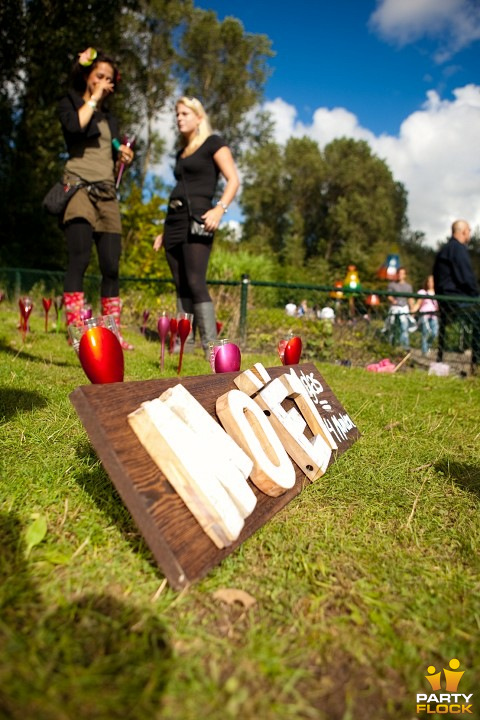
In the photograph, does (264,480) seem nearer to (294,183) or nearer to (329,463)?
(329,463)

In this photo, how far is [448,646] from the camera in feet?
3.13

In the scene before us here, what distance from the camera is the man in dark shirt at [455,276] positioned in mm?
5582

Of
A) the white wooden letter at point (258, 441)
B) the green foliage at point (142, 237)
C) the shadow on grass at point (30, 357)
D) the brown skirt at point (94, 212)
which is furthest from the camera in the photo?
the green foliage at point (142, 237)

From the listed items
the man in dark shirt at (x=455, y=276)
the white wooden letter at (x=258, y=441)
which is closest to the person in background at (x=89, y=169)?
the white wooden letter at (x=258, y=441)

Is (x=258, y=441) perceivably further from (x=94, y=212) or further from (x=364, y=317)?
(x=364, y=317)

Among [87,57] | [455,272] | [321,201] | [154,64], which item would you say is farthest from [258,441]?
[321,201]

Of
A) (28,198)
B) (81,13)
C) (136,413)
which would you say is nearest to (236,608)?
(136,413)

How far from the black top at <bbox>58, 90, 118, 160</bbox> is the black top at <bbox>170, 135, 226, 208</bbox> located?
71 cm

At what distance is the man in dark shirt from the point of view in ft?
18.3

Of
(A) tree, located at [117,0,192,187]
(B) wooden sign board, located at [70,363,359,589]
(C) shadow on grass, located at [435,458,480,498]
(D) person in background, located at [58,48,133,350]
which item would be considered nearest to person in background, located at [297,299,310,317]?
(D) person in background, located at [58,48,133,350]

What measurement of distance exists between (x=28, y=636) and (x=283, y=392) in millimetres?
1091

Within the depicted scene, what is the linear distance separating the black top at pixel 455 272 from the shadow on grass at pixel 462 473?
180 inches

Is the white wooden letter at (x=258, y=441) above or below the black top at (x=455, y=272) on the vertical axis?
below

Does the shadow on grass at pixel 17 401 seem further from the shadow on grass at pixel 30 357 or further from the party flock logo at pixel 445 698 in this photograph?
the party flock logo at pixel 445 698
